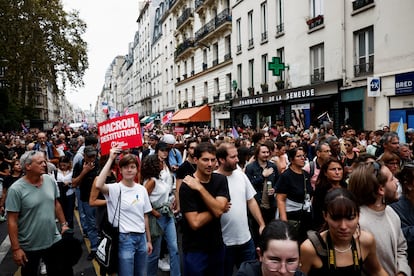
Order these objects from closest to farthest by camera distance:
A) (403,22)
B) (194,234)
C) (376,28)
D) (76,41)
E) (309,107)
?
(194,234) → (403,22) → (376,28) → (309,107) → (76,41)

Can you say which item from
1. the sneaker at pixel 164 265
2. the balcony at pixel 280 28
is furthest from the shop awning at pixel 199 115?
the sneaker at pixel 164 265

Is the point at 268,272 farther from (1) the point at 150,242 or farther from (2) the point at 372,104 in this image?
(2) the point at 372,104

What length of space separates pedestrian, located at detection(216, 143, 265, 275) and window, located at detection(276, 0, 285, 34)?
723 inches

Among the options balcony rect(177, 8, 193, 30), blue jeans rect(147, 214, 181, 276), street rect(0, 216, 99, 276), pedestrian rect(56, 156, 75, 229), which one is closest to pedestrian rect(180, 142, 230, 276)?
blue jeans rect(147, 214, 181, 276)

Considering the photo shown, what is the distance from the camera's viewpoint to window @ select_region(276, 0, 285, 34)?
21.2 metres

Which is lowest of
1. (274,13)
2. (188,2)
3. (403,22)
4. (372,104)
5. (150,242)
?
(150,242)

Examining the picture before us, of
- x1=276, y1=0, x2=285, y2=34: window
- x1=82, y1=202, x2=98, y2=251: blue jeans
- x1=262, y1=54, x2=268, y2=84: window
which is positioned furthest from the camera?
x1=262, y1=54, x2=268, y2=84: window

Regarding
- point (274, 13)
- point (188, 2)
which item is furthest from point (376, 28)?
point (188, 2)

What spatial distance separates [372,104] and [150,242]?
12.7 meters

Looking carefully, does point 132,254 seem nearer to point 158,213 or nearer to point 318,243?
point 158,213

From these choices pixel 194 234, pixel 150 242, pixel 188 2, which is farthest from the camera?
pixel 188 2

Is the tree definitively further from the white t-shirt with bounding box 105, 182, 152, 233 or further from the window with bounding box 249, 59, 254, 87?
the white t-shirt with bounding box 105, 182, 152, 233

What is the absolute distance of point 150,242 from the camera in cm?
454

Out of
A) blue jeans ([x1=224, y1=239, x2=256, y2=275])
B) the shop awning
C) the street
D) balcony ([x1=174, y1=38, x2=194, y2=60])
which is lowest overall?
the street
